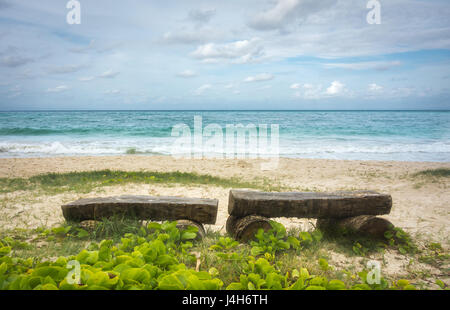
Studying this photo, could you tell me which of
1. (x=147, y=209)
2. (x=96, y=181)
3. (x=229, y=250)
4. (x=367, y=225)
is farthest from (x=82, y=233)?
(x=96, y=181)

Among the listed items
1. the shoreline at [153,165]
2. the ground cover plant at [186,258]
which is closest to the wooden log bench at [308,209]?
the ground cover plant at [186,258]

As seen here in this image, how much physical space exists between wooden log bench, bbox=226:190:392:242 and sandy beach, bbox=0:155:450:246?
0.76 m

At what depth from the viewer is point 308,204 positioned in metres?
3.35

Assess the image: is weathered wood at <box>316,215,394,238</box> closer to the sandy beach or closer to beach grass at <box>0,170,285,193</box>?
the sandy beach

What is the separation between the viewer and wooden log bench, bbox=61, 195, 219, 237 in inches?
130

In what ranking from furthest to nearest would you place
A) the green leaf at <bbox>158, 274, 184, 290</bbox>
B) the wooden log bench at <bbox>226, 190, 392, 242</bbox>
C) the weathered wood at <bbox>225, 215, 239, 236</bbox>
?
the weathered wood at <bbox>225, 215, 239, 236</bbox> → the wooden log bench at <bbox>226, 190, 392, 242</bbox> → the green leaf at <bbox>158, 274, 184, 290</bbox>

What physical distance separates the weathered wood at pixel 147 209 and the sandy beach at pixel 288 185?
0.73 meters

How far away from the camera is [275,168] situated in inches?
397

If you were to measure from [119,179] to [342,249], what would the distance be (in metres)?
5.23

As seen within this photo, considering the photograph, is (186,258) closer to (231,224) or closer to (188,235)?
(188,235)

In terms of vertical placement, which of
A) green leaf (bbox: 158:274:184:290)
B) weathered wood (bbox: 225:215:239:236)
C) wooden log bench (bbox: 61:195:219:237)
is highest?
green leaf (bbox: 158:274:184:290)

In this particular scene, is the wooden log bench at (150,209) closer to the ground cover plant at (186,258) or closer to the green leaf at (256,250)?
the ground cover plant at (186,258)

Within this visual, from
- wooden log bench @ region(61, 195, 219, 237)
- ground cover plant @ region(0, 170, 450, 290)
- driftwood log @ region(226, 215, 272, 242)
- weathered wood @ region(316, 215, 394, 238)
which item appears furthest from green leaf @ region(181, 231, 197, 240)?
weathered wood @ region(316, 215, 394, 238)
